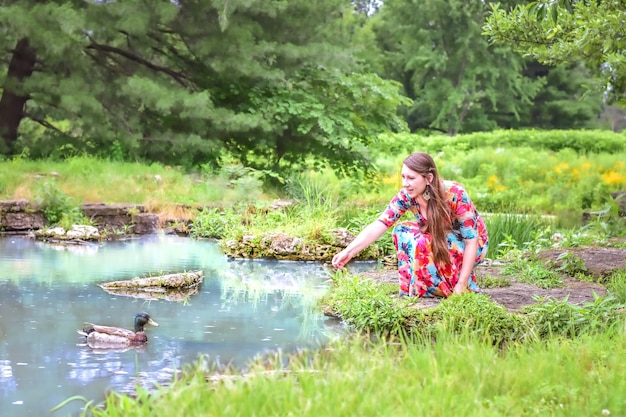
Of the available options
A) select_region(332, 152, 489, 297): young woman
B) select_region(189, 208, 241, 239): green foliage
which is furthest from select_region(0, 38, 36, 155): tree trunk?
select_region(332, 152, 489, 297): young woman

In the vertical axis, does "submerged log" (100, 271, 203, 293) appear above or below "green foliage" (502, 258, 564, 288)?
below

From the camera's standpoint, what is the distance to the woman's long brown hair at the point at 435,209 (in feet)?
19.9

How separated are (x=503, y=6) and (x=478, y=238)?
1043 inches

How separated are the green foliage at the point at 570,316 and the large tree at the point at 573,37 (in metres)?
2.41

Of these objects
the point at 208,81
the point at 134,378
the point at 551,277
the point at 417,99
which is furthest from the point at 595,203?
the point at 417,99

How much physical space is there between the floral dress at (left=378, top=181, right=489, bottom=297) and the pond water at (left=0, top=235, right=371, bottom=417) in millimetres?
717

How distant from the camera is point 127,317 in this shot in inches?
267

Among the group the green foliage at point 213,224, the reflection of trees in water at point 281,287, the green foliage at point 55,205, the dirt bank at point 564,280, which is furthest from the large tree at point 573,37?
the green foliage at point 55,205

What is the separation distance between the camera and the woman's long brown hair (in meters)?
6.07

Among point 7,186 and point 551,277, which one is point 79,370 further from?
point 7,186

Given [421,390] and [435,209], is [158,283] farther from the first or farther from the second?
[421,390]

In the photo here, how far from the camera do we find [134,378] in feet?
16.3

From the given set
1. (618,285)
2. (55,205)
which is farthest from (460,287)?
(55,205)

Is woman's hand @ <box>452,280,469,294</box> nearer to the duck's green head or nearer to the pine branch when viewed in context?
the duck's green head
